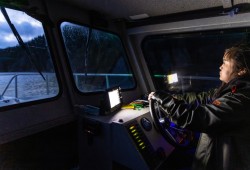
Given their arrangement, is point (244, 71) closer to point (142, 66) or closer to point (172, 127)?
point (172, 127)

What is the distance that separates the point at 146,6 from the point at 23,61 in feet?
4.04

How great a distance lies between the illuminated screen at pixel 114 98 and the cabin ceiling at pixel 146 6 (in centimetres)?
84

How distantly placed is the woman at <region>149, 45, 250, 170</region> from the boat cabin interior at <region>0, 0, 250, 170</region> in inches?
15.9

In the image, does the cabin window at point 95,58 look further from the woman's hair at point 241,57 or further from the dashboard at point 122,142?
the woman's hair at point 241,57

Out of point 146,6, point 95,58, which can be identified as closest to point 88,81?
point 95,58

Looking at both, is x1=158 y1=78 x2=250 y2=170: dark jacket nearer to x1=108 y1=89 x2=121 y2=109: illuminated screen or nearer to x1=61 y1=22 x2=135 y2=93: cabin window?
x1=108 y1=89 x2=121 y2=109: illuminated screen

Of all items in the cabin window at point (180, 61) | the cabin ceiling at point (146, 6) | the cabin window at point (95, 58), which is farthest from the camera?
the cabin window at point (180, 61)

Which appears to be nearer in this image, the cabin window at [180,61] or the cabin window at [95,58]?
the cabin window at [95,58]

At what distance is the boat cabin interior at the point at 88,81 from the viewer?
1.68 metres

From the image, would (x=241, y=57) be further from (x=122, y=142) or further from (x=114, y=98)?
(x=114, y=98)

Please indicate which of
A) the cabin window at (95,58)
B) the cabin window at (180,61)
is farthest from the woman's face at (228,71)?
the cabin window at (95,58)

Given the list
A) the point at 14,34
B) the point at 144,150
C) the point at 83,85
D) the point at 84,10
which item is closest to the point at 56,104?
the point at 83,85

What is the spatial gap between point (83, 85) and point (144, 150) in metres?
1.02

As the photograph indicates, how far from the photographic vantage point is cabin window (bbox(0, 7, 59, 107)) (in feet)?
5.52
